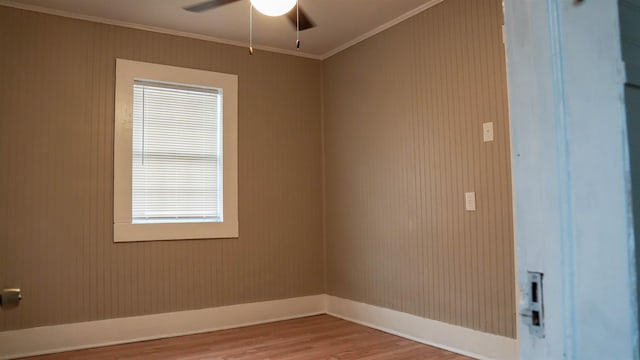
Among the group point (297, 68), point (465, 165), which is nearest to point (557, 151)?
point (465, 165)

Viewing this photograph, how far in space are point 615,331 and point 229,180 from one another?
3.99 m

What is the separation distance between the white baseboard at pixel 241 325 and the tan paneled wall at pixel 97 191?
78mm

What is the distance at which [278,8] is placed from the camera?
102 inches

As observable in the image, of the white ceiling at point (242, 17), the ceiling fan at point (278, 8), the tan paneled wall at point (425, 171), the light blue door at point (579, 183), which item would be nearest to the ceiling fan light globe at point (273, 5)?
the ceiling fan at point (278, 8)

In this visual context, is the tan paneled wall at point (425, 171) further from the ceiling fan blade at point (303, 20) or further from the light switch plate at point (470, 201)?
the ceiling fan blade at point (303, 20)

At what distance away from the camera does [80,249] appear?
12.5ft

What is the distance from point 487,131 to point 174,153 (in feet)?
8.44

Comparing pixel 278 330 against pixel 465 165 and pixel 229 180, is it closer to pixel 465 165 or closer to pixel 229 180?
pixel 229 180

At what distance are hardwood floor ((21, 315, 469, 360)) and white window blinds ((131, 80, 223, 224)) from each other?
101 cm

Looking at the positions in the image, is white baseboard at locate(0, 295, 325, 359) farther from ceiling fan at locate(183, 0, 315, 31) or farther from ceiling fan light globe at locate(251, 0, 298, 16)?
ceiling fan light globe at locate(251, 0, 298, 16)

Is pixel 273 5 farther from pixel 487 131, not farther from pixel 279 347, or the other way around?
pixel 279 347

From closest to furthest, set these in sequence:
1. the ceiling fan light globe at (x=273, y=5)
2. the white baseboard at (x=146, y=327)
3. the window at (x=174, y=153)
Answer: the ceiling fan light globe at (x=273, y=5), the white baseboard at (x=146, y=327), the window at (x=174, y=153)

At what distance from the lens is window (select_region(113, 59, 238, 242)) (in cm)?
400

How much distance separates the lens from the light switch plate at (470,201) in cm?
335
